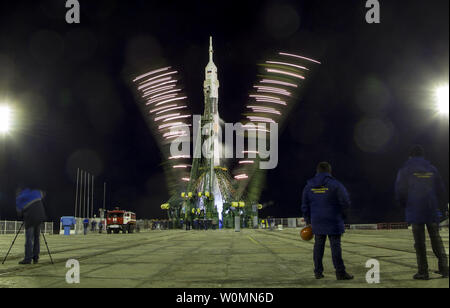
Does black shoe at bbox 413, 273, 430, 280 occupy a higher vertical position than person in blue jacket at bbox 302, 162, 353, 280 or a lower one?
lower

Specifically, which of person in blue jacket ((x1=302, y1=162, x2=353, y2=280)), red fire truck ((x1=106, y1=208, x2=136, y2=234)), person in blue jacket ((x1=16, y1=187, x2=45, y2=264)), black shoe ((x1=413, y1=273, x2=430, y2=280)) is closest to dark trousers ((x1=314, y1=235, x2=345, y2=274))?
person in blue jacket ((x1=302, y1=162, x2=353, y2=280))

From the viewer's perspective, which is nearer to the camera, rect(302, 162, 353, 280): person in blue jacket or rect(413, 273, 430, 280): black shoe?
rect(413, 273, 430, 280): black shoe

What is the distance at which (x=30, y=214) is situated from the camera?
955 centimetres

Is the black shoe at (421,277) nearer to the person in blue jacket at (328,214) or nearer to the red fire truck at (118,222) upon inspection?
the person in blue jacket at (328,214)

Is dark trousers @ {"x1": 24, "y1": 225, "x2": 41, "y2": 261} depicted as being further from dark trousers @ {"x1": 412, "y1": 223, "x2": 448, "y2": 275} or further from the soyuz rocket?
the soyuz rocket

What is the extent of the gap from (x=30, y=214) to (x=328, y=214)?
717 centimetres

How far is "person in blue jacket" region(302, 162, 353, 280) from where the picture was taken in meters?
6.55

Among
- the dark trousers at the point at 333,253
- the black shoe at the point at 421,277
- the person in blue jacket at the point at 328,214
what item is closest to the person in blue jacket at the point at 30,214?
the person in blue jacket at the point at 328,214

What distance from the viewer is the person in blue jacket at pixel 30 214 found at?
9.49 meters

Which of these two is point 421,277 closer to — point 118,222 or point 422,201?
point 422,201

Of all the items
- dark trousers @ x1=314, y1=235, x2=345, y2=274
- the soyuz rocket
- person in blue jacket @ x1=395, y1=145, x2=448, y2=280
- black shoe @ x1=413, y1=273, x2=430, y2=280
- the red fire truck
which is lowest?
the red fire truck

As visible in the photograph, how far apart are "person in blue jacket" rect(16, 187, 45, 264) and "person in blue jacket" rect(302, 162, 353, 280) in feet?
21.8
